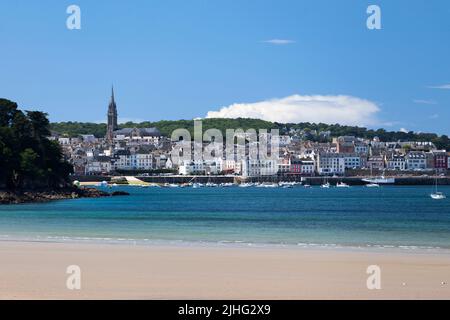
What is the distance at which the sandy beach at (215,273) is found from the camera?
1253 cm

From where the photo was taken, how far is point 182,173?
16712 centimetres

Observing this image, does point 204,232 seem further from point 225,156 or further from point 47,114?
point 225,156

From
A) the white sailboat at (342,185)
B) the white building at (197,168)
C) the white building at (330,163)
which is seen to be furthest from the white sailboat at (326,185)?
the white building at (197,168)

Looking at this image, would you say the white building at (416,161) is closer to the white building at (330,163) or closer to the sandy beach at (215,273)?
the white building at (330,163)

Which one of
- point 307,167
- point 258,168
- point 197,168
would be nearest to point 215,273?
point 258,168

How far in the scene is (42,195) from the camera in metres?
71.2

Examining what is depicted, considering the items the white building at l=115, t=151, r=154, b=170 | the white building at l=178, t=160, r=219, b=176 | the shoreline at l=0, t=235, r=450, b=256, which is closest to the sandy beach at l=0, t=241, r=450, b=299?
the shoreline at l=0, t=235, r=450, b=256

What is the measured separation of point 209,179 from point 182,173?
10894mm

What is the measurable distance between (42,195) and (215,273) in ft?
192

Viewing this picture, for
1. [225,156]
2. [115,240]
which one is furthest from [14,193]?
[225,156]

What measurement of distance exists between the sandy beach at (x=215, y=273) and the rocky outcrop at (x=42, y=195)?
145 ft

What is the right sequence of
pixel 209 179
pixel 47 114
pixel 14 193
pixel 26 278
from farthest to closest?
pixel 209 179, pixel 47 114, pixel 14 193, pixel 26 278

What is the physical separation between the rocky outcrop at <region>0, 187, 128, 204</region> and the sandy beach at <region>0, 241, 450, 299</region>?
44.3 metres

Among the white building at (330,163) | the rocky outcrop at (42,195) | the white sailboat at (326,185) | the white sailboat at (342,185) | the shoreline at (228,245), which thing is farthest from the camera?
the white building at (330,163)
